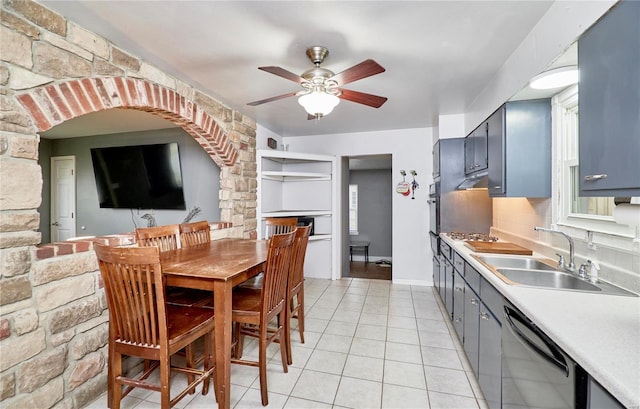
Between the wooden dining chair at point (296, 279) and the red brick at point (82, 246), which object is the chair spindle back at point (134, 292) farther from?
the wooden dining chair at point (296, 279)

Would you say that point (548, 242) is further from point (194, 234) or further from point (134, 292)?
point (194, 234)

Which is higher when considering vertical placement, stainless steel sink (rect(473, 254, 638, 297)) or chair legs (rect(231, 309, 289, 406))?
stainless steel sink (rect(473, 254, 638, 297))

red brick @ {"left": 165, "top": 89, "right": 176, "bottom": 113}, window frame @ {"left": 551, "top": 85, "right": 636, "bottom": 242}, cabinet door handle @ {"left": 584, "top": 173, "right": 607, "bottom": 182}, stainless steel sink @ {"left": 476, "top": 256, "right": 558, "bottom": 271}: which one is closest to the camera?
cabinet door handle @ {"left": 584, "top": 173, "right": 607, "bottom": 182}

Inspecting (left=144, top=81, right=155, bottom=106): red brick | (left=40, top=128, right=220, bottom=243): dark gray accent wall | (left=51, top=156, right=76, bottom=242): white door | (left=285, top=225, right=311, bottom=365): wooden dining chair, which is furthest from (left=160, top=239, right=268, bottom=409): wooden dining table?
(left=51, top=156, right=76, bottom=242): white door

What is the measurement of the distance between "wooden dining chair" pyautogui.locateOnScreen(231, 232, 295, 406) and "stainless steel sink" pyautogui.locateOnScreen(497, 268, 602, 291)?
1460 mm

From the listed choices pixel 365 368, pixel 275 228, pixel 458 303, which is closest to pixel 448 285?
pixel 458 303

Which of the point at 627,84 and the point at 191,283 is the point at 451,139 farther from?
the point at 191,283

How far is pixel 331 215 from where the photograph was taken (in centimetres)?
468

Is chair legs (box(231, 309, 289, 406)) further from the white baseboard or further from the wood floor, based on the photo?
the wood floor

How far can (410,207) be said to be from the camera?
4.36 m

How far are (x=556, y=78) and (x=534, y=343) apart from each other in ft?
5.30

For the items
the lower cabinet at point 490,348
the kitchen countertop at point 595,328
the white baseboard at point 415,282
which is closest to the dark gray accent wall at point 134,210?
the white baseboard at point 415,282

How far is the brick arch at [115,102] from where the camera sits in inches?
62.2

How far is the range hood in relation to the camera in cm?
281
